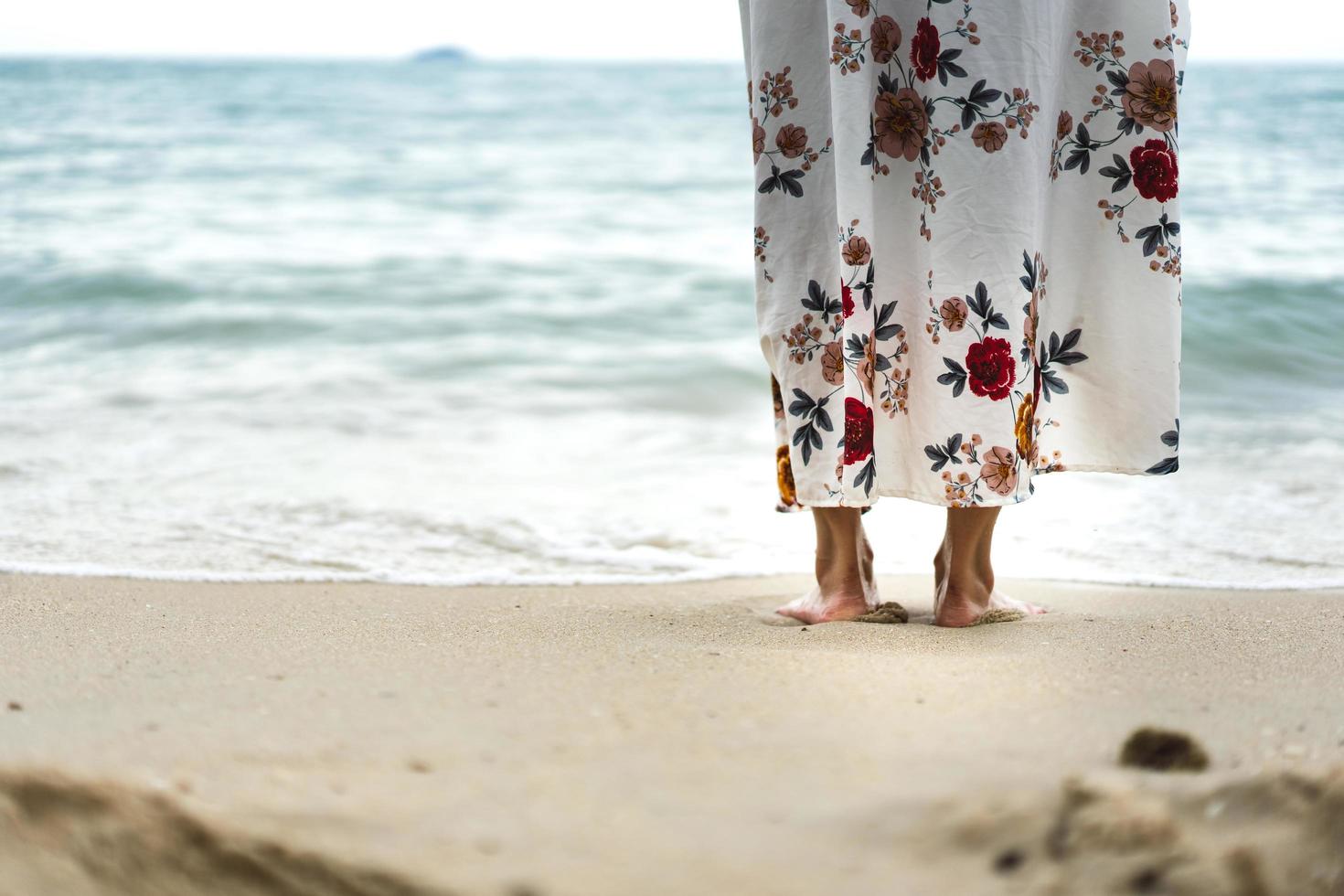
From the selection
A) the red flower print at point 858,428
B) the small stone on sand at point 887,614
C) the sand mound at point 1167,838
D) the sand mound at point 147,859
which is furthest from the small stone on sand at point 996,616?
the sand mound at point 147,859

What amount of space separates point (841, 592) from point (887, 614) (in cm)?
8

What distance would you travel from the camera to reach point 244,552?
2.52 meters

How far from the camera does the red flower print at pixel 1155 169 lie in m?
1.58

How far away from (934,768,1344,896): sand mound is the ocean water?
59.3 inches

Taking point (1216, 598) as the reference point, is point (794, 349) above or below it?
above

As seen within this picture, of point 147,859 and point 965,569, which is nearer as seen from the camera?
point 147,859

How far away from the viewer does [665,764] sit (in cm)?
106

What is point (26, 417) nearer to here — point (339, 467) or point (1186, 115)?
point (339, 467)

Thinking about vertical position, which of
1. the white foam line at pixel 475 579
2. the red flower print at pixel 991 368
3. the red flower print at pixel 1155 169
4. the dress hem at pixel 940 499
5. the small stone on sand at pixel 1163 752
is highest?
the red flower print at pixel 1155 169

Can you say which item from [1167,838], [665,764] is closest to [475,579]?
[665,764]

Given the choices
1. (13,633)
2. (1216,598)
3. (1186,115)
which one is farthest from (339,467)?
(1186,115)

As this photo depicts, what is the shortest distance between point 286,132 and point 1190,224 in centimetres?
1126

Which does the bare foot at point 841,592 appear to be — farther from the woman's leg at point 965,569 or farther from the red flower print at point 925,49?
the red flower print at point 925,49

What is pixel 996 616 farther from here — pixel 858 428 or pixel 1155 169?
pixel 1155 169
